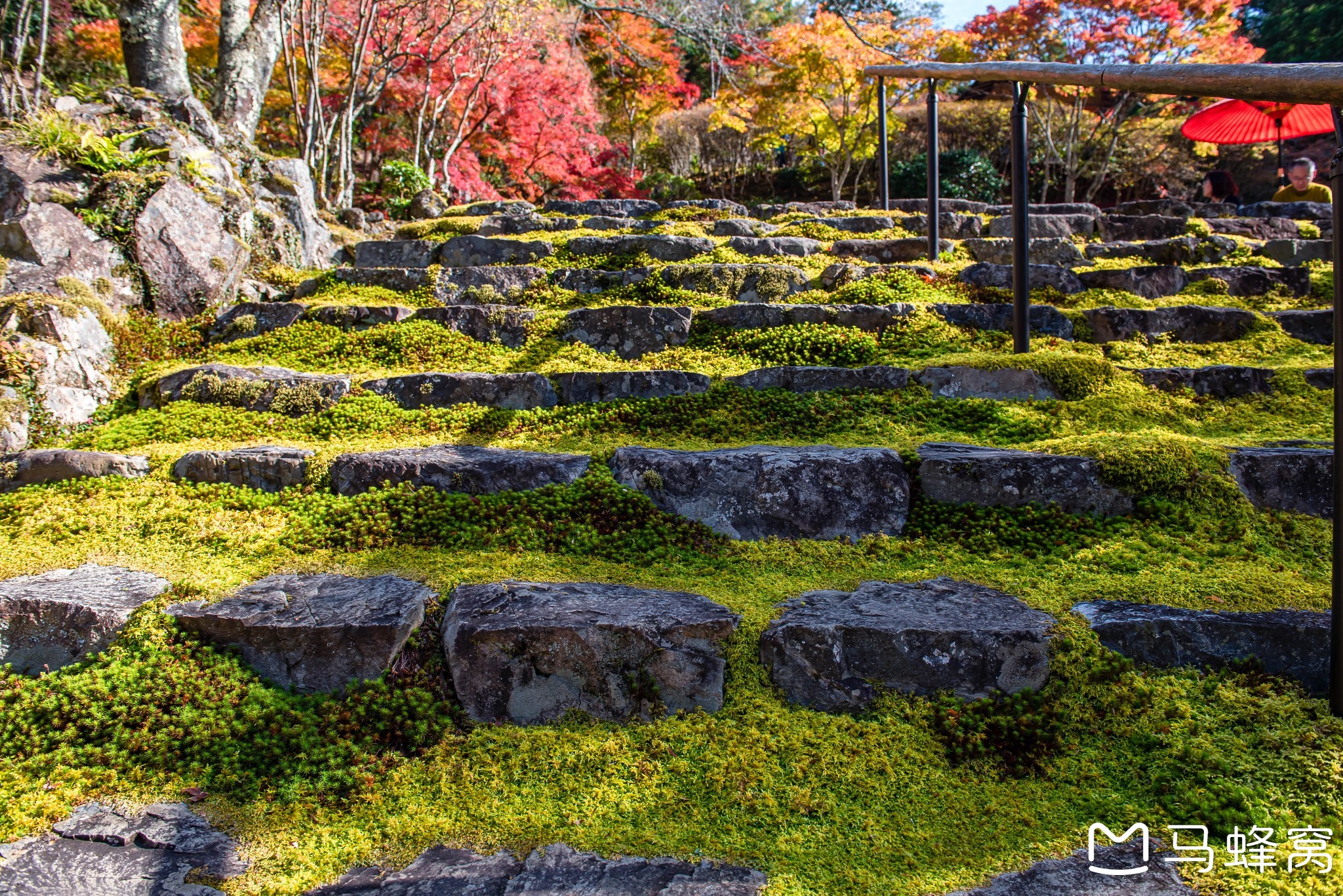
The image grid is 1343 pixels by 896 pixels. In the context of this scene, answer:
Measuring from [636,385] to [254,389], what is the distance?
2240 millimetres

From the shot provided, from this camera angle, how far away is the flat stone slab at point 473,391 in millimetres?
4230

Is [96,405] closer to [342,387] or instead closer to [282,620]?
[342,387]

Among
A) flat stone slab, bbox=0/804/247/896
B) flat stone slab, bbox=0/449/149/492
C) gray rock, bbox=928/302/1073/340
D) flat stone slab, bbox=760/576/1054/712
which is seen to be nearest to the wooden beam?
gray rock, bbox=928/302/1073/340

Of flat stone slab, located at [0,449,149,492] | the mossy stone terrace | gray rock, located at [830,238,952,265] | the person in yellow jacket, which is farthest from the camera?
the person in yellow jacket

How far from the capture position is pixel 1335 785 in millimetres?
1905

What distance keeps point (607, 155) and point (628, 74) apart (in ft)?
6.03

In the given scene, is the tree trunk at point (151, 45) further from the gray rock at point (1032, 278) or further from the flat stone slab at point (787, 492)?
the gray rock at point (1032, 278)

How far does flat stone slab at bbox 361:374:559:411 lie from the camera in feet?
13.9

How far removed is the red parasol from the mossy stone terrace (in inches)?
138

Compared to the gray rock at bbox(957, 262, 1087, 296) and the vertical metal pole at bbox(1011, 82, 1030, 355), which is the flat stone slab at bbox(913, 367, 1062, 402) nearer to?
the vertical metal pole at bbox(1011, 82, 1030, 355)

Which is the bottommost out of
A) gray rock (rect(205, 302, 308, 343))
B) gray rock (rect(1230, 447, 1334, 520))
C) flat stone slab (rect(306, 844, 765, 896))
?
flat stone slab (rect(306, 844, 765, 896))

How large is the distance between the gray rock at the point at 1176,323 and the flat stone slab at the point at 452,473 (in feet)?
11.6

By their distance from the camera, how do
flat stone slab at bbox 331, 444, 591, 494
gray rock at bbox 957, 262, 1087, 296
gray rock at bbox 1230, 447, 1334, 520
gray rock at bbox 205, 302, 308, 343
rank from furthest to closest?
gray rock at bbox 957, 262, 1087, 296, gray rock at bbox 205, 302, 308, 343, flat stone slab at bbox 331, 444, 591, 494, gray rock at bbox 1230, 447, 1334, 520

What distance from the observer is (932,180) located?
556cm
